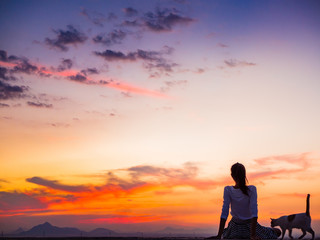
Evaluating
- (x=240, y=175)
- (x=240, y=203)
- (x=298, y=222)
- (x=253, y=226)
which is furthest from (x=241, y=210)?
(x=298, y=222)

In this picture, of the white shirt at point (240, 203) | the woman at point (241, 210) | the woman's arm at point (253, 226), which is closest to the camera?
the woman's arm at point (253, 226)

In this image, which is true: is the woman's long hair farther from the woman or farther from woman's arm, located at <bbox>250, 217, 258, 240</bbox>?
woman's arm, located at <bbox>250, 217, 258, 240</bbox>

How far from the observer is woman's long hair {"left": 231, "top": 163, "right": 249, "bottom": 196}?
8117 millimetres

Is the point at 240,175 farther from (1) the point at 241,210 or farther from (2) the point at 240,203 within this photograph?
(1) the point at 241,210

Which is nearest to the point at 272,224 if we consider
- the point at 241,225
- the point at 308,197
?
the point at 308,197

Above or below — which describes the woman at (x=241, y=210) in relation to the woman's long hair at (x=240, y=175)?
below

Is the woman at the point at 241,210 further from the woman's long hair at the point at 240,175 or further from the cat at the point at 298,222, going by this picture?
the cat at the point at 298,222

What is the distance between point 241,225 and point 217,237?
1131 mm

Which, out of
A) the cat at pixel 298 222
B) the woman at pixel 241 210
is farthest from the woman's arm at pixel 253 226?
the cat at pixel 298 222

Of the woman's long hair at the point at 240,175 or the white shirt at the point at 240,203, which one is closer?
the woman's long hair at the point at 240,175

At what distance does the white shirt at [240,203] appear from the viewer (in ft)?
27.4

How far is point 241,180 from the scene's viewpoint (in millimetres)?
8289

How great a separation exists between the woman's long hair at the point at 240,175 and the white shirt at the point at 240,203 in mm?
135

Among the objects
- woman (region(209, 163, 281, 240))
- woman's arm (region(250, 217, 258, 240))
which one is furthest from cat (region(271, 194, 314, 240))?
woman's arm (region(250, 217, 258, 240))
